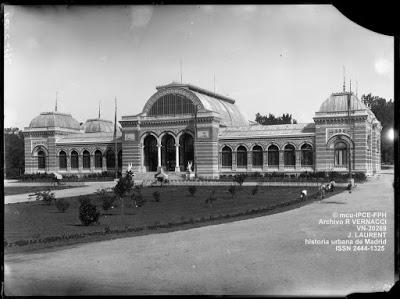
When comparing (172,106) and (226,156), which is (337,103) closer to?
(226,156)

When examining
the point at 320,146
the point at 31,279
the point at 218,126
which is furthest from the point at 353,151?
the point at 31,279

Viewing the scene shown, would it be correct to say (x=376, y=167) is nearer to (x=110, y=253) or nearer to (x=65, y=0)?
(x=110, y=253)

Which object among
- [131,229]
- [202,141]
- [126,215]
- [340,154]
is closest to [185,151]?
[202,141]

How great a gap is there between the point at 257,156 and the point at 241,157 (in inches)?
60.9

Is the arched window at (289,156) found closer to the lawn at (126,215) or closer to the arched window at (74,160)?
the lawn at (126,215)

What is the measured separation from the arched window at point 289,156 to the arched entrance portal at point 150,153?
13.5 metres

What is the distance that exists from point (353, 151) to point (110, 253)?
29.5 metres

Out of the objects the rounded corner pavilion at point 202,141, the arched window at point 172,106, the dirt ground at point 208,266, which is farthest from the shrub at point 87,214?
the arched window at point 172,106

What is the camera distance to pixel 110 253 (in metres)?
10.8

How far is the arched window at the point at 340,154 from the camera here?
1448 inches

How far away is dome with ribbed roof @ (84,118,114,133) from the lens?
56969 mm

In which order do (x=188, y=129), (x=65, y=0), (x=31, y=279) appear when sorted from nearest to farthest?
(x=65, y=0), (x=31, y=279), (x=188, y=129)

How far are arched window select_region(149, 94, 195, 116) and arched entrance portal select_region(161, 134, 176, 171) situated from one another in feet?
9.40

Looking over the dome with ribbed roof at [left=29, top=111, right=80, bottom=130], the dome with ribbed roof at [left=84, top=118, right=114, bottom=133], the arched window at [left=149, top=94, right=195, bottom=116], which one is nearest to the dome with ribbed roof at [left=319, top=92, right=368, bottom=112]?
the arched window at [left=149, top=94, right=195, bottom=116]
